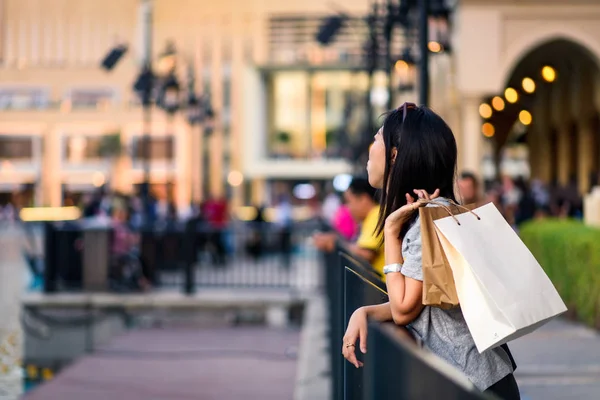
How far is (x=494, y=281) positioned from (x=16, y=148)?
80.3 m

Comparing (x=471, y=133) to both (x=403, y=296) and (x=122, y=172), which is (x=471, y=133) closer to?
A: (x=403, y=296)

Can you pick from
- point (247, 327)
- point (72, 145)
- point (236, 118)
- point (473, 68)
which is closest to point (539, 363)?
point (247, 327)

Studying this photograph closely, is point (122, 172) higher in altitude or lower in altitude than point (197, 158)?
lower

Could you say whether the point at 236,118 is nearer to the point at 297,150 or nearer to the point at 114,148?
the point at 114,148

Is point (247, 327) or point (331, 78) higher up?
point (331, 78)

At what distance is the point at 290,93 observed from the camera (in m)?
70.3

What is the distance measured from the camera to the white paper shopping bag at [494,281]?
2.69 metres

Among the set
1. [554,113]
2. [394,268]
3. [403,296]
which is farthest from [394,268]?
[554,113]

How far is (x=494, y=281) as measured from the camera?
8.93ft

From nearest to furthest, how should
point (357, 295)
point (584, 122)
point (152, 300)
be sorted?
point (357, 295) → point (152, 300) → point (584, 122)

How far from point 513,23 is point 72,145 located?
6550cm

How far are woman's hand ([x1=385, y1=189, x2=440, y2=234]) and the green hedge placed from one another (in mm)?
7658

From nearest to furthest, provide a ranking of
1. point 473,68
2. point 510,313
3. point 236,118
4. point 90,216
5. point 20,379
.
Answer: point 510,313 → point 20,379 → point 473,68 → point 90,216 → point 236,118

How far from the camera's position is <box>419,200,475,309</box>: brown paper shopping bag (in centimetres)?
284
